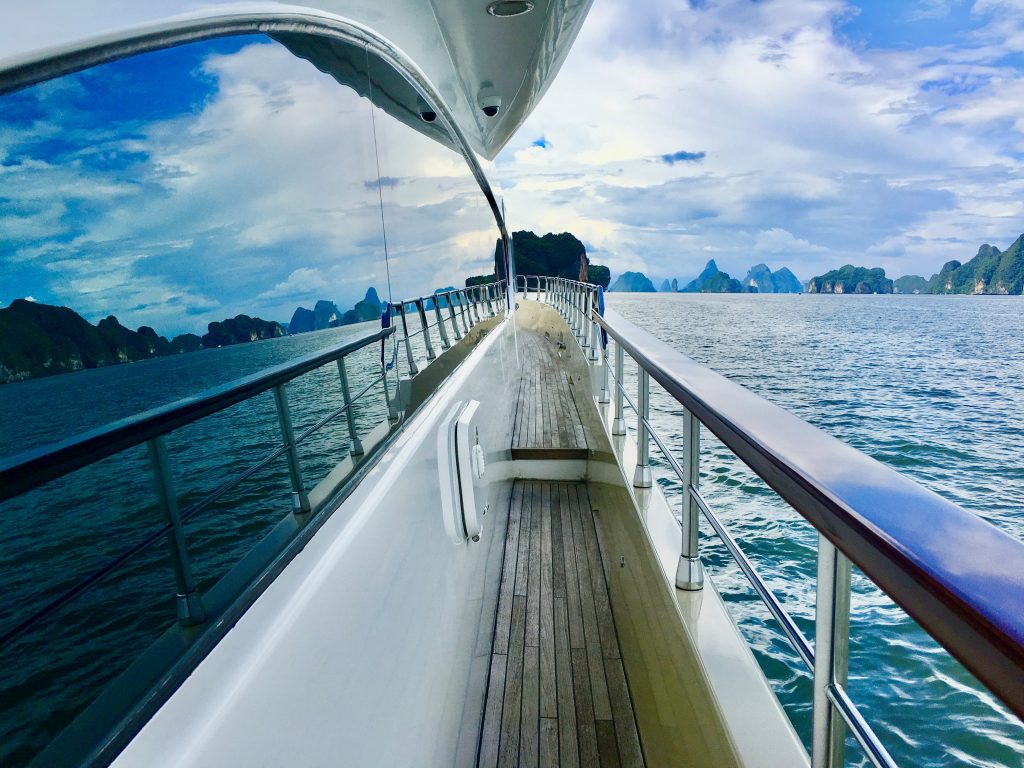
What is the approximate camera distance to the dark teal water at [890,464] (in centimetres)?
480

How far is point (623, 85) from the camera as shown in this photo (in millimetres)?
58094

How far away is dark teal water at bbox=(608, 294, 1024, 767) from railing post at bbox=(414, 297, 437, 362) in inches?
44.2

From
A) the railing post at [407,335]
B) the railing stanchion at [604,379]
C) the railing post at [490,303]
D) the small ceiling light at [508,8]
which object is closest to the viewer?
the railing post at [407,335]

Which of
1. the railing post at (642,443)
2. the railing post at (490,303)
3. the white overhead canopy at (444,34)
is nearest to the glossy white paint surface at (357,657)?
the white overhead canopy at (444,34)

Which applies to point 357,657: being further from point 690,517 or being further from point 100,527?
point 690,517

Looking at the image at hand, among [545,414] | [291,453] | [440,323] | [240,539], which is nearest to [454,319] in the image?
[440,323]

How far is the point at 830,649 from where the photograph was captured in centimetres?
65

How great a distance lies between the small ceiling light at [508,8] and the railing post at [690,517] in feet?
5.92

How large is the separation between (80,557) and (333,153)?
0.68 meters

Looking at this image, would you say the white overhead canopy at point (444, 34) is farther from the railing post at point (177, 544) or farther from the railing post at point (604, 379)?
the railing post at point (604, 379)

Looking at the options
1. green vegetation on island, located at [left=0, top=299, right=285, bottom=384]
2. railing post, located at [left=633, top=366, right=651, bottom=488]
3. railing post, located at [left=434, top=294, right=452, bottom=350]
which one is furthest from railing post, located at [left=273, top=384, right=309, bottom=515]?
railing post, located at [left=633, top=366, right=651, bottom=488]

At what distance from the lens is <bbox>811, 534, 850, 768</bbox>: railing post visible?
0.61 metres

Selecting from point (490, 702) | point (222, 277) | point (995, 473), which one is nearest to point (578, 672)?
point (490, 702)

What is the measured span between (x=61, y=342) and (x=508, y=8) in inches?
95.1
